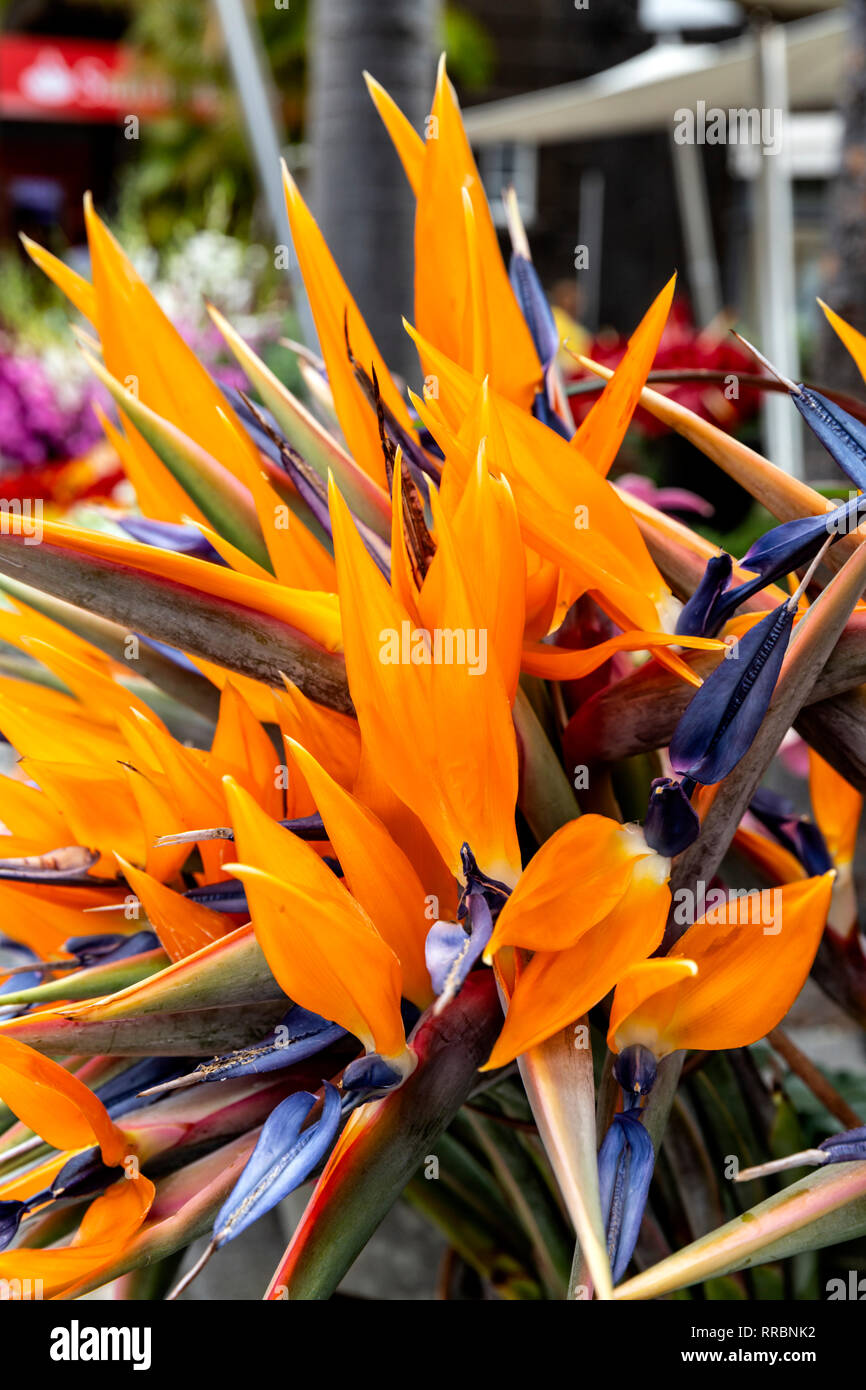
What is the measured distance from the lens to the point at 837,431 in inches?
19.2

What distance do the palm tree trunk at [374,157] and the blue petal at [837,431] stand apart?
1831 millimetres

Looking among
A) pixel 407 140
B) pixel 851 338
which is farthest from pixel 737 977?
pixel 407 140

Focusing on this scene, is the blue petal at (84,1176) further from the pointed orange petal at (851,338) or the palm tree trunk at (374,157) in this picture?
the palm tree trunk at (374,157)

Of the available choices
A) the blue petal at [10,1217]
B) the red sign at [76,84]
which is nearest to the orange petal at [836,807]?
the blue petal at [10,1217]

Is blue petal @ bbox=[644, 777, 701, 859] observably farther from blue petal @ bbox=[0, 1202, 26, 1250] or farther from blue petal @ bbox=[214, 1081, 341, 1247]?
blue petal @ bbox=[0, 1202, 26, 1250]

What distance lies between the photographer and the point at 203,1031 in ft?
1.56

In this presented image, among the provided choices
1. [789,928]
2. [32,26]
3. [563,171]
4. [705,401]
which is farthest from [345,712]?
[32,26]

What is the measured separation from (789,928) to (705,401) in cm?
206

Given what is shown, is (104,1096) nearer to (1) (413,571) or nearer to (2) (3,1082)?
(2) (3,1082)

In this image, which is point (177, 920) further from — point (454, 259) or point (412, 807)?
point (454, 259)

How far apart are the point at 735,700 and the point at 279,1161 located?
21 cm

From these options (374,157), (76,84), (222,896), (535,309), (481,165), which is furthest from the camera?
(76,84)

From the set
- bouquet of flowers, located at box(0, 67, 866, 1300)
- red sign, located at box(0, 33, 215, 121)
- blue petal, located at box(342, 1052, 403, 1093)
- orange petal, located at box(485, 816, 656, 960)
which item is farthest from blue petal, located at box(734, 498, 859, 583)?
red sign, located at box(0, 33, 215, 121)

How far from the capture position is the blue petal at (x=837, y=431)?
483 millimetres
